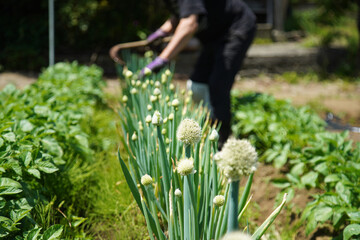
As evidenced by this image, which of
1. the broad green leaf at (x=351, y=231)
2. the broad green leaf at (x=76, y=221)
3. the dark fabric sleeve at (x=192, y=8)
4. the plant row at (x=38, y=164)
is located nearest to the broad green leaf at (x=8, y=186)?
the plant row at (x=38, y=164)

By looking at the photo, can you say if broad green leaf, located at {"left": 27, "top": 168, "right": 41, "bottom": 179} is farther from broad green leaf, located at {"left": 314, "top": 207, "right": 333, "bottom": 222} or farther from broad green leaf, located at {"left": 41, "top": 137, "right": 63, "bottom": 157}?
broad green leaf, located at {"left": 314, "top": 207, "right": 333, "bottom": 222}

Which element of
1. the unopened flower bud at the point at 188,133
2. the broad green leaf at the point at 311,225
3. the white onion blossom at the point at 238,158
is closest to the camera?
the white onion blossom at the point at 238,158

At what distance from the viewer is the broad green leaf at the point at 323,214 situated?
1.53 meters

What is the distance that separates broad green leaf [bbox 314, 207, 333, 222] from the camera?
153 centimetres

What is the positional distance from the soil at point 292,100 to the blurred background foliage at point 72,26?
0.51m

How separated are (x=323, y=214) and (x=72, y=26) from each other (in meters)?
5.38

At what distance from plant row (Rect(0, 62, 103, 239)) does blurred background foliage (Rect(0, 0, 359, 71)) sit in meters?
3.45

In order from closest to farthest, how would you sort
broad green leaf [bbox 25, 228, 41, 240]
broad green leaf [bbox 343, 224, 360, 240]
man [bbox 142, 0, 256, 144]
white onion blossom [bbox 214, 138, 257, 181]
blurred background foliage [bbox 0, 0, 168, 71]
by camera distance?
white onion blossom [bbox 214, 138, 257, 181], broad green leaf [bbox 25, 228, 41, 240], broad green leaf [bbox 343, 224, 360, 240], man [bbox 142, 0, 256, 144], blurred background foliage [bbox 0, 0, 168, 71]

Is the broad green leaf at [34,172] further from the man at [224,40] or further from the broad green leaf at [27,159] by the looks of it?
the man at [224,40]

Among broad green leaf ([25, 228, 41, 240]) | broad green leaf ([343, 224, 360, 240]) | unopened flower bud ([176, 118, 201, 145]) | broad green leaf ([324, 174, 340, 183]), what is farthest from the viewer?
broad green leaf ([324, 174, 340, 183])

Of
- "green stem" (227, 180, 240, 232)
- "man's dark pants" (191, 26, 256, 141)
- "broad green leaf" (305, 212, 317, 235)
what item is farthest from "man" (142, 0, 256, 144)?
"green stem" (227, 180, 240, 232)

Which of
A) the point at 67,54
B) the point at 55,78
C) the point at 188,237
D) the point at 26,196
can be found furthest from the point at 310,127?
→ the point at 67,54

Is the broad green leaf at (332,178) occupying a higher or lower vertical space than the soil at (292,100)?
higher

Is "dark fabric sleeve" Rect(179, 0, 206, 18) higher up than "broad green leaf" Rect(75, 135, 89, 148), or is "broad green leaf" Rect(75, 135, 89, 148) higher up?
"dark fabric sleeve" Rect(179, 0, 206, 18)
